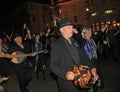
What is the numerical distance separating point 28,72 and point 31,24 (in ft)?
200

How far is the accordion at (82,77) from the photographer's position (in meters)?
4.15

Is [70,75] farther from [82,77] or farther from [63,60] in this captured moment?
[63,60]

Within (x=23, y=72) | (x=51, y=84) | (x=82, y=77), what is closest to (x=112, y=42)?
(x=51, y=84)

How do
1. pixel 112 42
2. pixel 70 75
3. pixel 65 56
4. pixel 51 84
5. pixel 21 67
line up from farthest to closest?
pixel 112 42, pixel 51 84, pixel 21 67, pixel 65 56, pixel 70 75

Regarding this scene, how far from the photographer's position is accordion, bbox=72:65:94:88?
4.15 meters

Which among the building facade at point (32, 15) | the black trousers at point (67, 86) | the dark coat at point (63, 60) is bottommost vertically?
the building facade at point (32, 15)

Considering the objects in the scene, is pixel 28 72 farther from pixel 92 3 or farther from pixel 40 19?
pixel 40 19

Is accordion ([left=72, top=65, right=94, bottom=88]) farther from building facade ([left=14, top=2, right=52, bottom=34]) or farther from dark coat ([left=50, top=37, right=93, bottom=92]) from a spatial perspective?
building facade ([left=14, top=2, right=52, bottom=34])

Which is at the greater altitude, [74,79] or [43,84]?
[74,79]

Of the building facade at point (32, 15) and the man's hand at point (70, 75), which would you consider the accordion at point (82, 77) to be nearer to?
the man's hand at point (70, 75)

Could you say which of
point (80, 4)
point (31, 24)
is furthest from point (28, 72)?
point (31, 24)

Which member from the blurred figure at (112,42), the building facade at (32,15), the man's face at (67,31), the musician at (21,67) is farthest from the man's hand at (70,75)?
the building facade at (32,15)

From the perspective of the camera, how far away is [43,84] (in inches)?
416

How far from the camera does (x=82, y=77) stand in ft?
13.6
